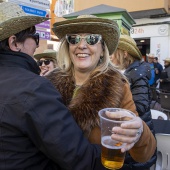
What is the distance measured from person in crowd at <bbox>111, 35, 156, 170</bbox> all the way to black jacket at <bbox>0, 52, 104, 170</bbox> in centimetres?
84

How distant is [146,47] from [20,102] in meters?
12.6

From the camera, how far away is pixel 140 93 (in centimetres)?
276

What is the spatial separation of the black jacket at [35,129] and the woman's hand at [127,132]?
0.23 metres

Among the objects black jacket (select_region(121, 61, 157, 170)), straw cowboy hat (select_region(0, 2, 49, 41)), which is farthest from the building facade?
straw cowboy hat (select_region(0, 2, 49, 41))

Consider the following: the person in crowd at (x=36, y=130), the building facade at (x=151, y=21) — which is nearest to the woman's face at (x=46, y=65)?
the person in crowd at (x=36, y=130)

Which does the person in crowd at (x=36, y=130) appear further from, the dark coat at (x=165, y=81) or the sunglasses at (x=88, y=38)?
the dark coat at (x=165, y=81)

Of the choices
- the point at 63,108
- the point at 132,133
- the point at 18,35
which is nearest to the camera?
the point at 132,133

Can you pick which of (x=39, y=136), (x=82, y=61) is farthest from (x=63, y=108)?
Answer: (x=82, y=61)

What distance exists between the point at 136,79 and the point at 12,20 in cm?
→ 178

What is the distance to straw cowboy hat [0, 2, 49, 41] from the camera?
143 cm

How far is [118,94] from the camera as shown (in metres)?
1.72

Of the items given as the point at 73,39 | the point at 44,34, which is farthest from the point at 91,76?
the point at 44,34

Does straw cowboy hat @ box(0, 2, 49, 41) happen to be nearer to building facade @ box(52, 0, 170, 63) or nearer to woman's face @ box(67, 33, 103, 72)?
woman's face @ box(67, 33, 103, 72)

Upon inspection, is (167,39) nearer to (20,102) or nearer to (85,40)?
(85,40)
